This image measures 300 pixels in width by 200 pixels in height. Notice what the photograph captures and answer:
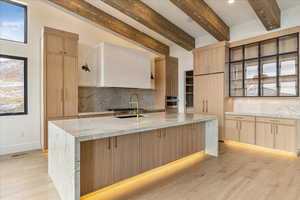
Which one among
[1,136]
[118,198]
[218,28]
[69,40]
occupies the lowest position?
[118,198]

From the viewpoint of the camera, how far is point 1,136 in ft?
12.0

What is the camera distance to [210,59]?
4.82m

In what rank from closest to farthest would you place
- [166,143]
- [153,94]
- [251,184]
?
[251,184]
[166,143]
[153,94]

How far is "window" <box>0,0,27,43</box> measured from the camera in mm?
3756

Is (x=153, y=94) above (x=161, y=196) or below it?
above

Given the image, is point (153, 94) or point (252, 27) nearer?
point (252, 27)

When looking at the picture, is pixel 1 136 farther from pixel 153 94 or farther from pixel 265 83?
pixel 265 83

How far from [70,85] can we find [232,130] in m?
4.13

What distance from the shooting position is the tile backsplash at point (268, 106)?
3924 millimetres

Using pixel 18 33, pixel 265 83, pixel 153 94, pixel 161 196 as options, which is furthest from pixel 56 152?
pixel 265 83

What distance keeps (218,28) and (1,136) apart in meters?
5.58

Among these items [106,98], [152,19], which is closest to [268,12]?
[152,19]

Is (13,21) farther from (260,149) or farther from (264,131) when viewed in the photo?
(260,149)

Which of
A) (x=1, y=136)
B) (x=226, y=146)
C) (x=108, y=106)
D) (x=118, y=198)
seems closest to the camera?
(x=118, y=198)
